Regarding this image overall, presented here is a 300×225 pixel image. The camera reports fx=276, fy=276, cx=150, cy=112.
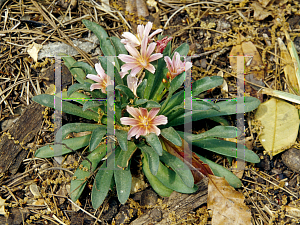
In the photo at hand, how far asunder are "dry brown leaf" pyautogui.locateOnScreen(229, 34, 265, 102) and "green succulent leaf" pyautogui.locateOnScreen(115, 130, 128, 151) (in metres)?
1.81

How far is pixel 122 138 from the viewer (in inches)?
102

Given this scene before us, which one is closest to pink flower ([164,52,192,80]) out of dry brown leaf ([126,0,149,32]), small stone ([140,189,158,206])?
small stone ([140,189,158,206])

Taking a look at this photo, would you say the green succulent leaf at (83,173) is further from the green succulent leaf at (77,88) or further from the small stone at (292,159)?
the small stone at (292,159)

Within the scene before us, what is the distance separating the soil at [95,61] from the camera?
9.87 feet

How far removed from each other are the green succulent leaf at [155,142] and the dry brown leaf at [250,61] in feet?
5.57

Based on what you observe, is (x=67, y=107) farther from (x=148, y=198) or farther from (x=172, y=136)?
(x=148, y=198)

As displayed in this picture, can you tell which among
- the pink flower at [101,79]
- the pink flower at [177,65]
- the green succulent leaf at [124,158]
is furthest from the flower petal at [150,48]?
the green succulent leaf at [124,158]

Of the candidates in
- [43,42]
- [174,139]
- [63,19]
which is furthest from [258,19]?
[43,42]

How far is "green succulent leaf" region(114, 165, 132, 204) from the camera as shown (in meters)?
2.67

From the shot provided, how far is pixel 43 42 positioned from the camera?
3.54 meters

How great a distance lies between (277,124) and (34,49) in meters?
3.15

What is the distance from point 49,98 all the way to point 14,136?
0.70 metres

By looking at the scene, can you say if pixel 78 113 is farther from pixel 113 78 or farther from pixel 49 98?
pixel 113 78

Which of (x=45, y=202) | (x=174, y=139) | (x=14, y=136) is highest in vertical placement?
(x=174, y=139)
